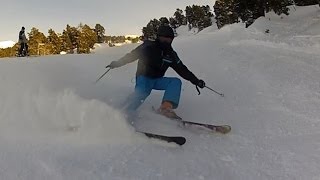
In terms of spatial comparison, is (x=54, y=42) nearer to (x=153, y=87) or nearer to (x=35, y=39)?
(x=35, y=39)

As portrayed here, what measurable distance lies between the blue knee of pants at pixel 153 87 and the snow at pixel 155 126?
246 millimetres

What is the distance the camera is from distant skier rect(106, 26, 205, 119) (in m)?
5.94

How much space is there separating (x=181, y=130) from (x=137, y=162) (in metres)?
1.37

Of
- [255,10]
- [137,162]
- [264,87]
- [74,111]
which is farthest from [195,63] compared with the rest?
[255,10]

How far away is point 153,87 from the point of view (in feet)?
20.5

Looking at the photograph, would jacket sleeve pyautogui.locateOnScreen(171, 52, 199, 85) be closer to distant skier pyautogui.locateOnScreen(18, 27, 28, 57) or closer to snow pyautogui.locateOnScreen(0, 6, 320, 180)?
snow pyautogui.locateOnScreen(0, 6, 320, 180)

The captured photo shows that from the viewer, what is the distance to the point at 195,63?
34.8 feet

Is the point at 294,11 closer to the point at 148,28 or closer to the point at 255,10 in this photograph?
the point at 255,10

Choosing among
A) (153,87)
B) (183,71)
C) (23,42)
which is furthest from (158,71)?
(23,42)

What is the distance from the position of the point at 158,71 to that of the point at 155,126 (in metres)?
0.94

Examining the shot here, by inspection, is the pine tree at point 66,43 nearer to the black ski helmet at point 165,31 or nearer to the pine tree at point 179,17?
the pine tree at point 179,17

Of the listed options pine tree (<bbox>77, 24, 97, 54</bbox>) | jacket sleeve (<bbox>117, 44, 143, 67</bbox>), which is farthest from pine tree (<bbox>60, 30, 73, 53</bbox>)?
jacket sleeve (<bbox>117, 44, 143, 67</bbox>)

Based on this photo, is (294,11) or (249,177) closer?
(249,177)

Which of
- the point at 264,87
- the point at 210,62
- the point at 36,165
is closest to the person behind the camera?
the point at 36,165
